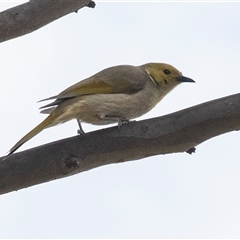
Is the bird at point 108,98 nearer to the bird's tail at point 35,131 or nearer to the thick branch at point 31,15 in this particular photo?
the bird's tail at point 35,131

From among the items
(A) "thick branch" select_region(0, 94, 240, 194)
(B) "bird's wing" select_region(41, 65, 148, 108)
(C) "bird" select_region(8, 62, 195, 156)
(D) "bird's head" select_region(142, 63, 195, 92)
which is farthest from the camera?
(D) "bird's head" select_region(142, 63, 195, 92)

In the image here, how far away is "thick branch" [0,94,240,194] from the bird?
0.65 m

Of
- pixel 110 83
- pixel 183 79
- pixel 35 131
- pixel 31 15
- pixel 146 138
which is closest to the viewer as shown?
pixel 146 138

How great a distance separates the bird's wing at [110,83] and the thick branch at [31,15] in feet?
2.35

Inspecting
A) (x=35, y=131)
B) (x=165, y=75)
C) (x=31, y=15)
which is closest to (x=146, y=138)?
(x=35, y=131)

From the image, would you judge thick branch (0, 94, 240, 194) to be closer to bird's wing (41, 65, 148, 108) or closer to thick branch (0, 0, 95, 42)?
thick branch (0, 0, 95, 42)

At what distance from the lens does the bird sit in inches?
161

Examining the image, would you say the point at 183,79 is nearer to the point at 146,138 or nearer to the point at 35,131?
the point at 35,131

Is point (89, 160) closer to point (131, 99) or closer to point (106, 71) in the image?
point (131, 99)

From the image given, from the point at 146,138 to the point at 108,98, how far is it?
1.25 m

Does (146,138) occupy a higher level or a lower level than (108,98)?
lower

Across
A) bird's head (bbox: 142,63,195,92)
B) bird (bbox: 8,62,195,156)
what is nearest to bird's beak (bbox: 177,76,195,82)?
bird's head (bbox: 142,63,195,92)

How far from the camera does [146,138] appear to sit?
3.12 m

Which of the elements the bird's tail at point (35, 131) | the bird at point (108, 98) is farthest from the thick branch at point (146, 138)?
the bird at point (108, 98)
